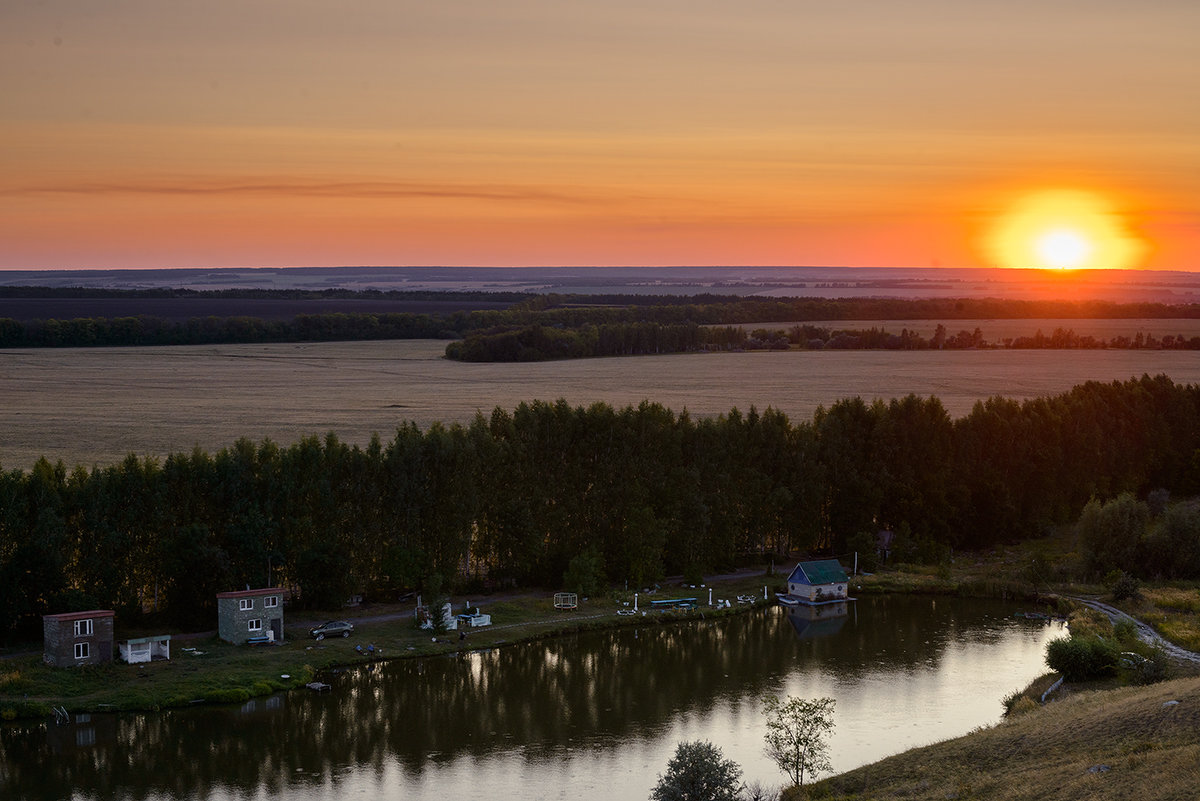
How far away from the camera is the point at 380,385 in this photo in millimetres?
96625

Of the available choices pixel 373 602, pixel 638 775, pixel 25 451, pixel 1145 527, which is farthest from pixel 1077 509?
pixel 25 451

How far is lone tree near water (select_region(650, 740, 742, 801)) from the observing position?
22.4m

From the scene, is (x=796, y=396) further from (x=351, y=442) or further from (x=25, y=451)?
(x=25, y=451)

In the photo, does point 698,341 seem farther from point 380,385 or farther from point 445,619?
point 445,619

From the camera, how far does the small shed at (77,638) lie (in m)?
33.8

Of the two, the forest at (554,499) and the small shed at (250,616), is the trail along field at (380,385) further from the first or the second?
the small shed at (250,616)

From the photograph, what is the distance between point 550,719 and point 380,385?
66.8 metres

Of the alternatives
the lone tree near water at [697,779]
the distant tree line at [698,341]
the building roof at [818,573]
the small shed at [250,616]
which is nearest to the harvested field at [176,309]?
the distant tree line at [698,341]

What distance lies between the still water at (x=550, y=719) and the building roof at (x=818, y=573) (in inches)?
109

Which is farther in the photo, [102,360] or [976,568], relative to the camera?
[102,360]

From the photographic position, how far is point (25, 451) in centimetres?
6056

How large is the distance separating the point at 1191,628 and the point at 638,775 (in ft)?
68.0

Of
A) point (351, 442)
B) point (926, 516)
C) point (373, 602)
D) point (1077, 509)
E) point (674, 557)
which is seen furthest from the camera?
point (351, 442)

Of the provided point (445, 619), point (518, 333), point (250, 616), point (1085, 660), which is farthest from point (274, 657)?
point (518, 333)
